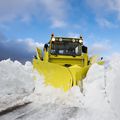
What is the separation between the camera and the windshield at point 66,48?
13.8 meters

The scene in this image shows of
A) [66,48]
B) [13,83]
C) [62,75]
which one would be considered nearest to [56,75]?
[62,75]

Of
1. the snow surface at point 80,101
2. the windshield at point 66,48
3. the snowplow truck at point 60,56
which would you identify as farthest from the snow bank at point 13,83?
the windshield at point 66,48

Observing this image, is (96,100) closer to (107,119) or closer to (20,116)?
(107,119)

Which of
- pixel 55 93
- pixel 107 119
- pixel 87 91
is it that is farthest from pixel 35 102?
pixel 107 119

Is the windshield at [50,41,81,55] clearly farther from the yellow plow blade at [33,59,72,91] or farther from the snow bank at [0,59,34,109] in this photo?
the yellow plow blade at [33,59,72,91]

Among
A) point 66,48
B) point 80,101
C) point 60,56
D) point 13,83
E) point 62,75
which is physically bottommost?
point 80,101

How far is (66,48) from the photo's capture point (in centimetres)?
1390

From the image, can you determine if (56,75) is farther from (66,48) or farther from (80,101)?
(66,48)

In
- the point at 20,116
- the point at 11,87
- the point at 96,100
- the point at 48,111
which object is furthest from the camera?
the point at 11,87

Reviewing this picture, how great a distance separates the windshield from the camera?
45.1ft

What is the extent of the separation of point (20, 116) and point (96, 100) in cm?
215

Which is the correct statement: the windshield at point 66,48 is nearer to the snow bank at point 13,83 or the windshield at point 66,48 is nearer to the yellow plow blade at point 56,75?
the snow bank at point 13,83

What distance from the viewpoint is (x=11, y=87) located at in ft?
42.8

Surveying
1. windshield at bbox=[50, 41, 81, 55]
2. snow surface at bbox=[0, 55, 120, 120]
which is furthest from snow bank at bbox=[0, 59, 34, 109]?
windshield at bbox=[50, 41, 81, 55]
